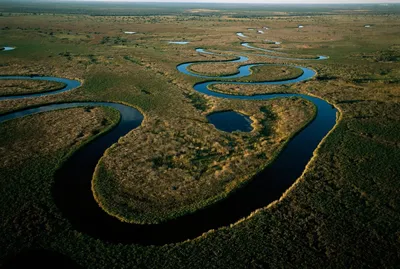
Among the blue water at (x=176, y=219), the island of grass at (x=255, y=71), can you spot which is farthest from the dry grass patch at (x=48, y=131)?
the island of grass at (x=255, y=71)

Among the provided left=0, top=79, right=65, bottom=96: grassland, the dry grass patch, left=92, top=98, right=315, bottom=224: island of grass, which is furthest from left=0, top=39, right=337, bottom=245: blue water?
left=0, top=79, right=65, bottom=96: grassland

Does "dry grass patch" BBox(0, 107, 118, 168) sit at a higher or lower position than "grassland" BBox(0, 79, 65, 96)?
lower

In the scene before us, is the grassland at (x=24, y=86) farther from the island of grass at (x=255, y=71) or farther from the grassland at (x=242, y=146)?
the island of grass at (x=255, y=71)

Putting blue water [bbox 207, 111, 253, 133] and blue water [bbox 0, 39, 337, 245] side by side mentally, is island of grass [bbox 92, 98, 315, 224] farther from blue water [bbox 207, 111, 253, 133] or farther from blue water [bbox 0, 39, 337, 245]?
blue water [bbox 207, 111, 253, 133]

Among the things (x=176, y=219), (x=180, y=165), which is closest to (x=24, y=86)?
(x=180, y=165)

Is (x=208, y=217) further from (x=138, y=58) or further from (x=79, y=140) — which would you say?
(x=138, y=58)

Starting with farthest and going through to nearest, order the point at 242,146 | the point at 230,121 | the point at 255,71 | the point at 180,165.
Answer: the point at 255,71, the point at 230,121, the point at 242,146, the point at 180,165

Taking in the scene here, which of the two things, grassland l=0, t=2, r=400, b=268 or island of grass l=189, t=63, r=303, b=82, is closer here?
grassland l=0, t=2, r=400, b=268

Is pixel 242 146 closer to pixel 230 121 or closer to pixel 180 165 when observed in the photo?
pixel 180 165

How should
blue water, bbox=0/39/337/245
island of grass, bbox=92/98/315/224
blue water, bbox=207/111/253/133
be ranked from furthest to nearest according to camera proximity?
blue water, bbox=207/111/253/133, island of grass, bbox=92/98/315/224, blue water, bbox=0/39/337/245
